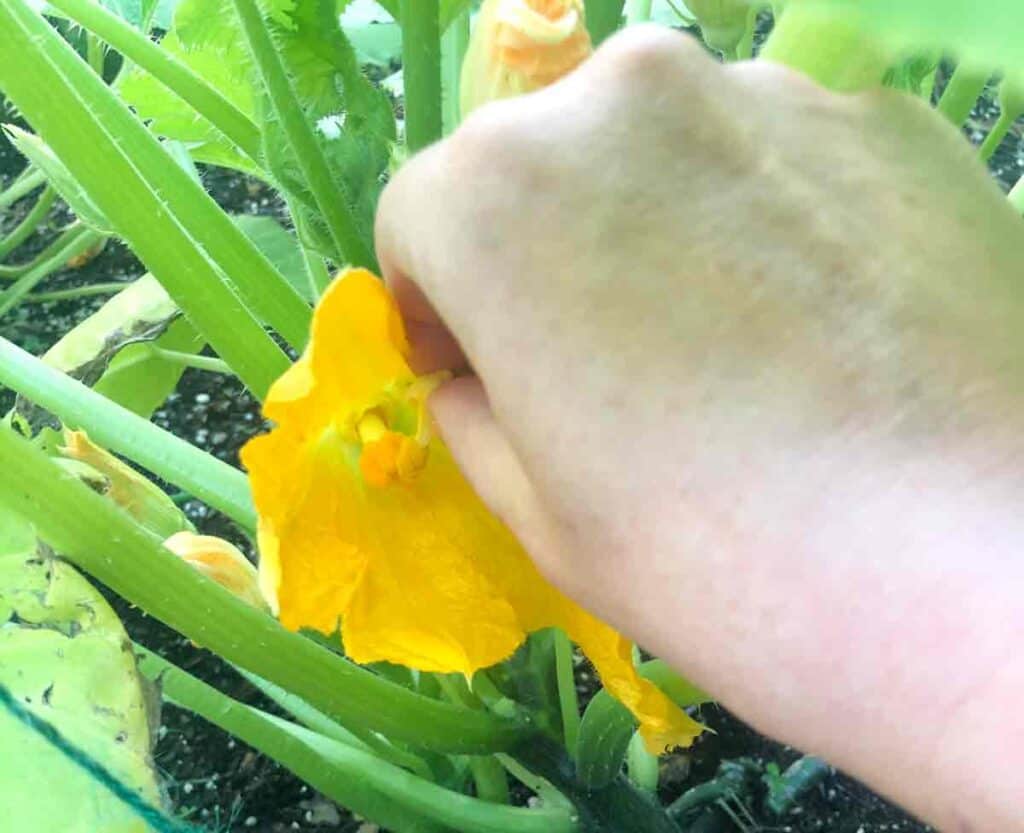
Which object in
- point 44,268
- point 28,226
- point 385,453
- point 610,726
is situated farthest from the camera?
point 28,226

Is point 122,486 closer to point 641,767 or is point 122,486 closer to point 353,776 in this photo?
point 353,776

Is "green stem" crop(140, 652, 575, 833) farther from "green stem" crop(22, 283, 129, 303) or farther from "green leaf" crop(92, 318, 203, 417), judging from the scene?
"green stem" crop(22, 283, 129, 303)

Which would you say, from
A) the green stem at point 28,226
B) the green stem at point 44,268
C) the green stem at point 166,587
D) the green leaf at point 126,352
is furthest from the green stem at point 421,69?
the green stem at point 28,226

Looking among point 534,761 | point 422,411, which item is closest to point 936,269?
point 422,411

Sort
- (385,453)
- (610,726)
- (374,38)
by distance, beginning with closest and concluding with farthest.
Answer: (385,453) < (610,726) < (374,38)

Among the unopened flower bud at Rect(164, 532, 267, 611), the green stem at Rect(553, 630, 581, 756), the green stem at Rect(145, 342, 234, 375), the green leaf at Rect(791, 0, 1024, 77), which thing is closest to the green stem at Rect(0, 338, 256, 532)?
the unopened flower bud at Rect(164, 532, 267, 611)

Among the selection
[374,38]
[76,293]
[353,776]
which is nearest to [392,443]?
[353,776]
